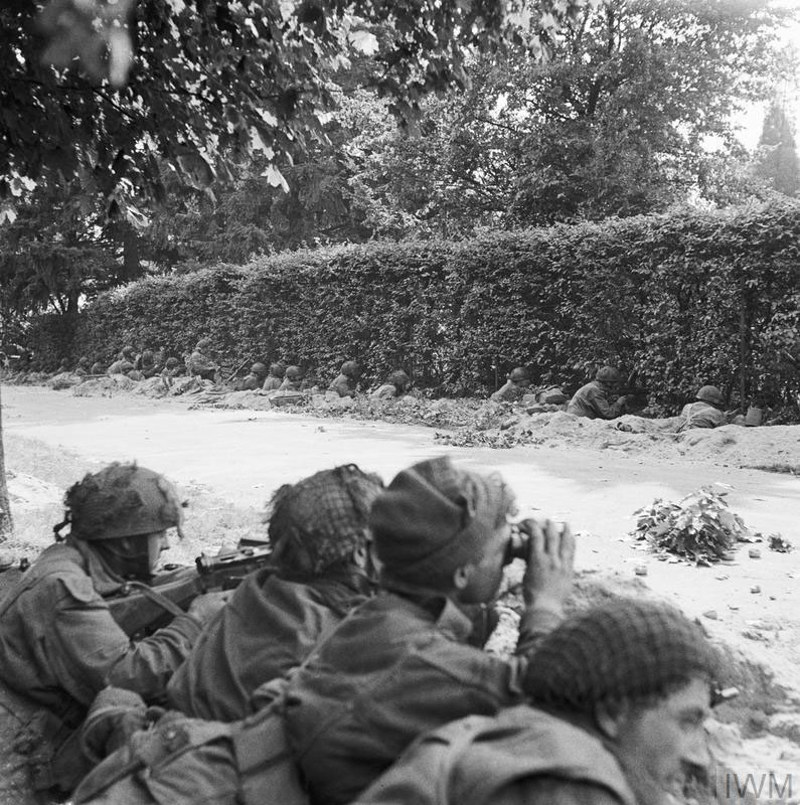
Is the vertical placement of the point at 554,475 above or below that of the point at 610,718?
below

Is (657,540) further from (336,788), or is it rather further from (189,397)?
(189,397)

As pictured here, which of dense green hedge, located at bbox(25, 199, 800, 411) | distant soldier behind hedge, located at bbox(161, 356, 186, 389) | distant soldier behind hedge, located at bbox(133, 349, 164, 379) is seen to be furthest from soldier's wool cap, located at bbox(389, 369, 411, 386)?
distant soldier behind hedge, located at bbox(133, 349, 164, 379)

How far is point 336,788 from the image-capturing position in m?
1.95

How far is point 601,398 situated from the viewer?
46.3 ft

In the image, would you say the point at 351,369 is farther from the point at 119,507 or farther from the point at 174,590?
the point at 119,507

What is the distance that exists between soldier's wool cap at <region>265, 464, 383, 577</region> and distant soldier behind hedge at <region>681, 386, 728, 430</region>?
10354 millimetres

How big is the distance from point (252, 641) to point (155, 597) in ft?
2.72

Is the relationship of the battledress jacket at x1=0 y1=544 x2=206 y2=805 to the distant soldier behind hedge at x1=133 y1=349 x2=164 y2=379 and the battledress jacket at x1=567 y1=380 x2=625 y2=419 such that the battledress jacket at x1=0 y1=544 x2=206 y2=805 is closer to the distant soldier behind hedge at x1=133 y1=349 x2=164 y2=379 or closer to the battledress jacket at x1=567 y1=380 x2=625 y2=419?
the battledress jacket at x1=567 y1=380 x2=625 y2=419

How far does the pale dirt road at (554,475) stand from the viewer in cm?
530

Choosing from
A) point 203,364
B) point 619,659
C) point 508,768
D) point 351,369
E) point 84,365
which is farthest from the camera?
point 84,365

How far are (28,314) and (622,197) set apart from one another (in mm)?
26644

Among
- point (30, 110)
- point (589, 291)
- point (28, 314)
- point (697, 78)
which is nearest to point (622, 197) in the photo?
point (697, 78)

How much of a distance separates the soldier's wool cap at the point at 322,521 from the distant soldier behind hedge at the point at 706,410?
1035 cm

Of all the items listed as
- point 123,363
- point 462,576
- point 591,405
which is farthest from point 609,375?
point 123,363
